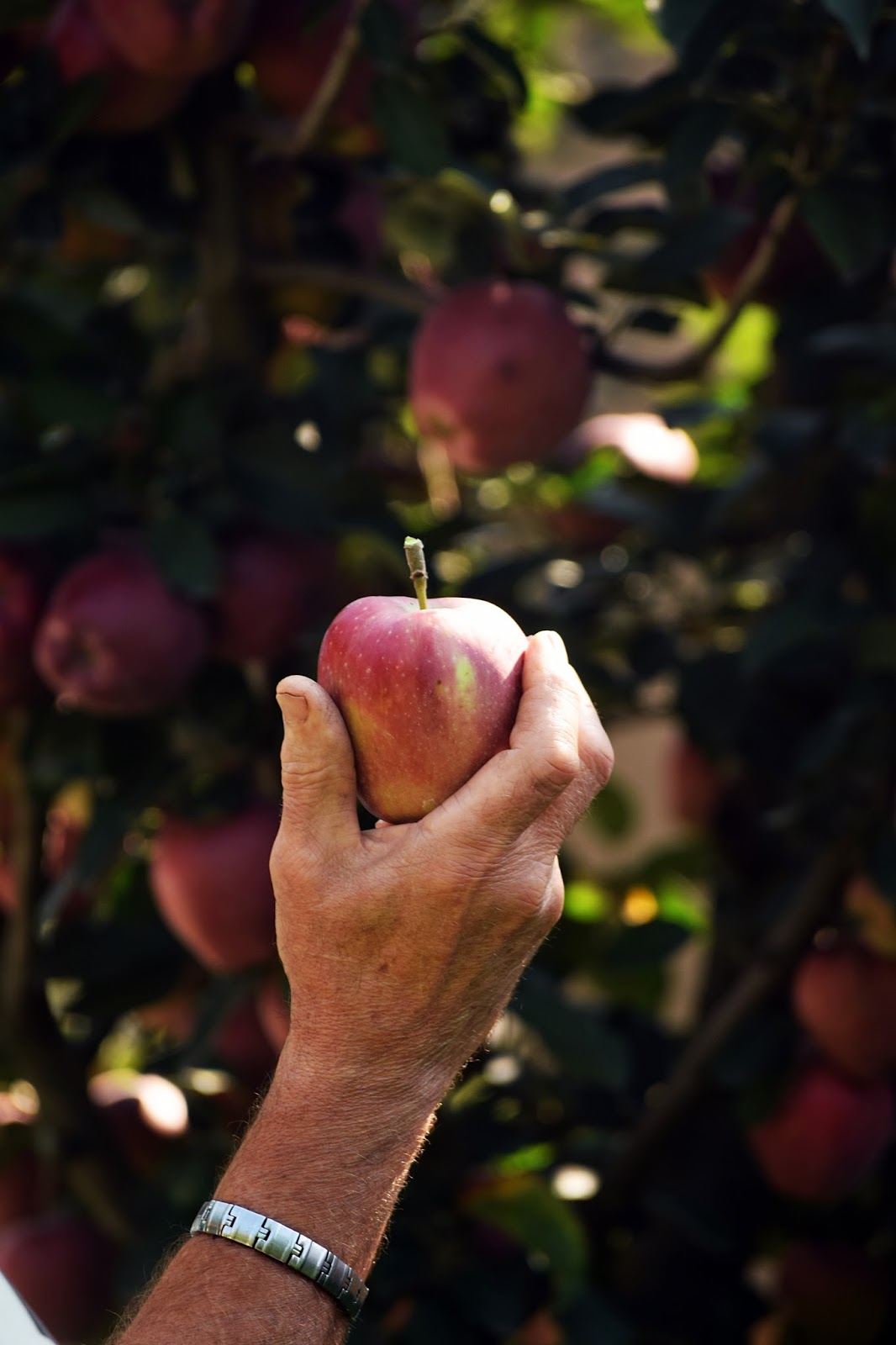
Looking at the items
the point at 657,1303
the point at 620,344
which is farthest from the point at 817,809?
the point at 620,344

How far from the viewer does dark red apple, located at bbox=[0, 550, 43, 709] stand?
1.17 metres

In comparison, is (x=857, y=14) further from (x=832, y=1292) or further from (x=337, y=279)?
(x=832, y=1292)

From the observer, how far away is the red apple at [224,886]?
1.16 meters

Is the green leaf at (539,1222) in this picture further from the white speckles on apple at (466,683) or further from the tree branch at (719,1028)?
the white speckles on apple at (466,683)

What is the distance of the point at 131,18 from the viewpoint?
1.06 m

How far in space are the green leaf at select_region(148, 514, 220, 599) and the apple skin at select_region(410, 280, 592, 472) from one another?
8.4 inches

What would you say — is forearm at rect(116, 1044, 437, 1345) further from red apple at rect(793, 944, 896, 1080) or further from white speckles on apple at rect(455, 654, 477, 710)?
red apple at rect(793, 944, 896, 1080)

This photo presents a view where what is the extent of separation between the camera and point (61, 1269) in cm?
130

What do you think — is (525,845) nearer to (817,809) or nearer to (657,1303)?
(817,809)

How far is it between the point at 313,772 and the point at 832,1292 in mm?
957

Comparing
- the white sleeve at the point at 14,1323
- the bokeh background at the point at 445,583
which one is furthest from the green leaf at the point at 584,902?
the white sleeve at the point at 14,1323

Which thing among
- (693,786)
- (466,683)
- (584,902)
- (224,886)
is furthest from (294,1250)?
(584,902)

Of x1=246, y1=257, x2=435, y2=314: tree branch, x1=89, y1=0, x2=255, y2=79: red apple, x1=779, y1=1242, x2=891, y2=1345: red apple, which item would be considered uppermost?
x1=89, y1=0, x2=255, y2=79: red apple

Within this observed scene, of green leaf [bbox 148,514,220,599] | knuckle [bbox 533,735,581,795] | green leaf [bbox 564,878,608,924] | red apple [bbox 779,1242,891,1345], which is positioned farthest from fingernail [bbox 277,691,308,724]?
red apple [bbox 779,1242,891,1345]
